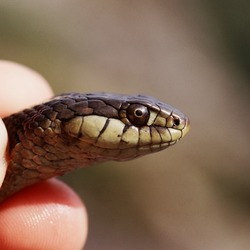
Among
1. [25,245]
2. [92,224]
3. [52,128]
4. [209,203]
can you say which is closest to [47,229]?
[25,245]

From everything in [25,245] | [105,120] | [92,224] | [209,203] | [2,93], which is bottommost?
[92,224]

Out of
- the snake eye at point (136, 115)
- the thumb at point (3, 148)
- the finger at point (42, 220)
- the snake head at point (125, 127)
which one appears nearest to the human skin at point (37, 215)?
the finger at point (42, 220)

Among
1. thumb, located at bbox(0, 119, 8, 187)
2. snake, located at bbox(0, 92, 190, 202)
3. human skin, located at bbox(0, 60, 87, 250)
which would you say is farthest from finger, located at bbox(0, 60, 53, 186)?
thumb, located at bbox(0, 119, 8, 187)

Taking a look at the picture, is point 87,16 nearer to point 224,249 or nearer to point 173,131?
point 224,249

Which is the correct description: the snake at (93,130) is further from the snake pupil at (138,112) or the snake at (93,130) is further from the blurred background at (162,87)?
the blurred background at (162,87)

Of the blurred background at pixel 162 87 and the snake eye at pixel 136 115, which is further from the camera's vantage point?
the blurred background at pixel 162 87

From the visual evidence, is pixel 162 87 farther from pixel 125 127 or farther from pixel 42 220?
pixel 125 127
